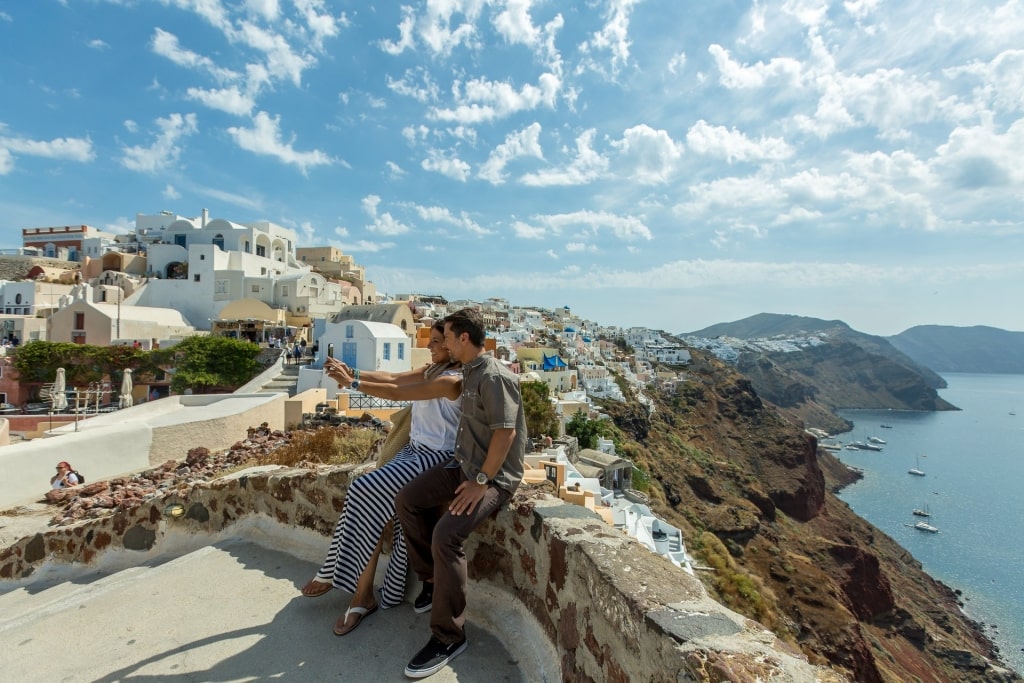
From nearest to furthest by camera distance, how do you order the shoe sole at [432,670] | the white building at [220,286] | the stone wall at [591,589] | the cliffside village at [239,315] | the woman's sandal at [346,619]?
the stone wall at [591,589]
the shoe sole at [432,670]
the woman's sandal at [346,619]
the cliffside village at [239,315]
the white building at [220,286]

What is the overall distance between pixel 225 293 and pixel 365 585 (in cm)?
3931

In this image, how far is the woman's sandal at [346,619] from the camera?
8.27ft

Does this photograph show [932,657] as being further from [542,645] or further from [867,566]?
[542,645]

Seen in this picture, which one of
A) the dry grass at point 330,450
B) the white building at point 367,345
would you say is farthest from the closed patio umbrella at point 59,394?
the dry grass at point 330,450

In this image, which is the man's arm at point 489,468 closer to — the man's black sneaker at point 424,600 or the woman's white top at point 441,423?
the woman's white top at point 441,423

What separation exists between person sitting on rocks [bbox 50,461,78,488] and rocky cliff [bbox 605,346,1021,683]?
784 inches

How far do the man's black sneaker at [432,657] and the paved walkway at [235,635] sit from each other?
0.13 feet

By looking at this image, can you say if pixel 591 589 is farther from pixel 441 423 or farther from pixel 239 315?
pixel 239 315

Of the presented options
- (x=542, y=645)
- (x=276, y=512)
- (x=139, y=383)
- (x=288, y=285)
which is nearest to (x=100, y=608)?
(x=276, y=512)

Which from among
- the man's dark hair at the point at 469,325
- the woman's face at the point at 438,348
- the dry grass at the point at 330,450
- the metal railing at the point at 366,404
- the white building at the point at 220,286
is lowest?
the metal railing at the point at 366,404

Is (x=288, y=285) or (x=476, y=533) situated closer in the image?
(x=476, y=533)

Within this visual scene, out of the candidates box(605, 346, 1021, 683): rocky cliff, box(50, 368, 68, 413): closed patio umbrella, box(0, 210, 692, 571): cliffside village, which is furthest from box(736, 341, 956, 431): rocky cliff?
box(50, 368, 68, 413): closed patio umbrella

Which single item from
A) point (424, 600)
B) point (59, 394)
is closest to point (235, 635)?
point (424, 600)

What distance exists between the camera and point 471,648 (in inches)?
95.3
